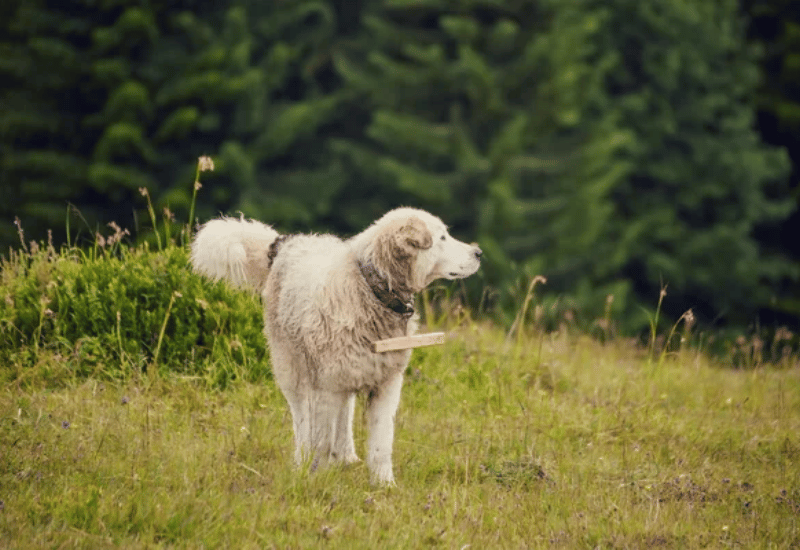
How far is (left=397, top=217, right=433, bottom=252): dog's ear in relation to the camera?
4836 mm

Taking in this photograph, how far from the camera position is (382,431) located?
15.9 feet

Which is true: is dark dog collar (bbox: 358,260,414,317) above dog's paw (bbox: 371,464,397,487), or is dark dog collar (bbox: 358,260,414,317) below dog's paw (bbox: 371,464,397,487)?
above

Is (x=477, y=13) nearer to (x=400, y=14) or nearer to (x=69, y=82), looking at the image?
(x=400, y=14)

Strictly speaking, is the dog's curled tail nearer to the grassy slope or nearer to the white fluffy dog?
the white fluffy dog

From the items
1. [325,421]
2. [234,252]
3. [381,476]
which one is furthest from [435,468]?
[234,252]

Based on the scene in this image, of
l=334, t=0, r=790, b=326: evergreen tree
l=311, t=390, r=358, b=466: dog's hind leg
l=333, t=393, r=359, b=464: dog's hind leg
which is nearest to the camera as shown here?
l=311, t=390, r=358, b=466: dog's hind leg

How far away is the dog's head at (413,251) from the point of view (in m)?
4.86

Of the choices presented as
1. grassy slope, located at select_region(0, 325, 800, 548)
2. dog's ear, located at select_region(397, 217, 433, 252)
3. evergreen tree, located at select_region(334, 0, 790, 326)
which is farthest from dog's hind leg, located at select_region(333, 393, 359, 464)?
evergreen tree, located at select_region(334, 0, 790, 326)

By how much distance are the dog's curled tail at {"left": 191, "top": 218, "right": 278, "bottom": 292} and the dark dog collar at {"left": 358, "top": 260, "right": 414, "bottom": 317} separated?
89 cm

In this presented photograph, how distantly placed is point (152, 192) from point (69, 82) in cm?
368

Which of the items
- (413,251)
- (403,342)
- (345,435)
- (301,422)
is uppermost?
(413,251)

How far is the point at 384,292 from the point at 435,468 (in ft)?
4.06

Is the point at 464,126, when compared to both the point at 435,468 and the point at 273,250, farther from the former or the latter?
the point at 435,468

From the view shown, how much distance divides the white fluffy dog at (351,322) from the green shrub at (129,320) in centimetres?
141
